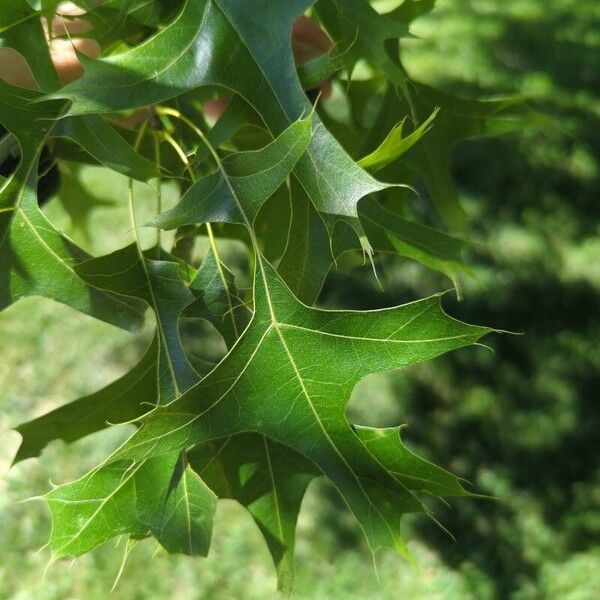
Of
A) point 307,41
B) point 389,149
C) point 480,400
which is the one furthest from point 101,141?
point 480,400

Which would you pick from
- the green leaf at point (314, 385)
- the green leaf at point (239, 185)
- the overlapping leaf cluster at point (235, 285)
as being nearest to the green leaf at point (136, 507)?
the overlapping leaf cluster at point (235, 285)

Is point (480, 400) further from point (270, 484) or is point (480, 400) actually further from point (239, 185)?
point (239, 185)

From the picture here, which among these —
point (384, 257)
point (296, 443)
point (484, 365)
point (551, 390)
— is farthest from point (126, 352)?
point (296, 443)

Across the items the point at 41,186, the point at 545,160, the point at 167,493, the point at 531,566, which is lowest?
the point at 531,566

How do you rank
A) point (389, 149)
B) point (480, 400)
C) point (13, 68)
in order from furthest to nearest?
point (480, 400), point (13, 68), point (389, 149)

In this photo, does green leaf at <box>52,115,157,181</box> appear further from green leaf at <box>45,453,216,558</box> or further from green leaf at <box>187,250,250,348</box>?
green leaf at <box>45,453,216,558</box>

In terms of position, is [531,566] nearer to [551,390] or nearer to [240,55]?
[551,390]

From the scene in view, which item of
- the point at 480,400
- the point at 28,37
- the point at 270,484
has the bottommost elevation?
the point at 480,400

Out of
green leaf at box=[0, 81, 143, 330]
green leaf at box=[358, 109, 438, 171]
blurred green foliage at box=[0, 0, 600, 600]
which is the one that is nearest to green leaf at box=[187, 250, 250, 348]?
green leaf at box=[0, 81, 143, 330]
